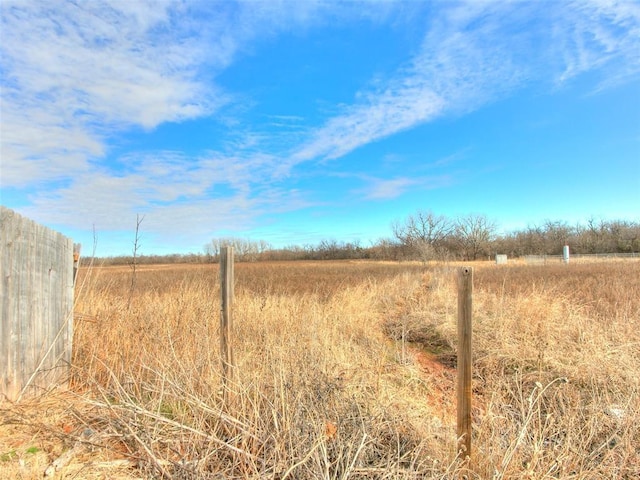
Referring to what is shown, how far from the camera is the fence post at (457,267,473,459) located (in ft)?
7.84

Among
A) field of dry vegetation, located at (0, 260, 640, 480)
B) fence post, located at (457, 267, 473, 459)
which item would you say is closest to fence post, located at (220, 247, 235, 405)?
field of dry vegetation, located at (0, 260, 640, 480)

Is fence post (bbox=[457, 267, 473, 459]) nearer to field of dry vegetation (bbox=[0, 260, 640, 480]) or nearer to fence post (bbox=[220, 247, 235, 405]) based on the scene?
field of dry vegetation (bbox=[0, 260, 640, 480])

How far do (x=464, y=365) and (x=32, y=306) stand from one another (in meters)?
3.99

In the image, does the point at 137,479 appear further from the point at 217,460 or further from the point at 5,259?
the point at 5,259

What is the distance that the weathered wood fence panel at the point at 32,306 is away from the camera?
324cm

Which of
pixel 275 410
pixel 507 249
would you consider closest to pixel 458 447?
pixel 275 410

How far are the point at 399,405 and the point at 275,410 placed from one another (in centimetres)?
131

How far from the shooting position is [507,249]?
2741 inches

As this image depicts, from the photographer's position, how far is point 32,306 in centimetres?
346

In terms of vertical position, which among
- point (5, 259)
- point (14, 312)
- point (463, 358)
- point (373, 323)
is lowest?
point (373, 323)

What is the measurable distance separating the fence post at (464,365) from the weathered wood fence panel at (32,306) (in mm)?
3863

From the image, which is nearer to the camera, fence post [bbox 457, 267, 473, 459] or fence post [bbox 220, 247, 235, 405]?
fence post [bbox 457, 267, 473, 459]

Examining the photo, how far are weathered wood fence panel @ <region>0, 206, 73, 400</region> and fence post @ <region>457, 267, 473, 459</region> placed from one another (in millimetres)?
3863

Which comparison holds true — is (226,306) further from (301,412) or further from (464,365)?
(464,365)
